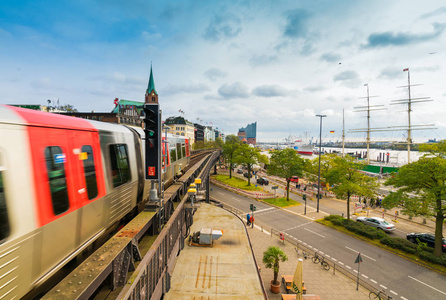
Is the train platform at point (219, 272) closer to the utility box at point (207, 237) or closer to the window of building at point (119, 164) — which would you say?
the utility box at point (207, 237)

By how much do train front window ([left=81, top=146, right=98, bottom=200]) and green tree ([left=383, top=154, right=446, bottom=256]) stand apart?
73.2ft

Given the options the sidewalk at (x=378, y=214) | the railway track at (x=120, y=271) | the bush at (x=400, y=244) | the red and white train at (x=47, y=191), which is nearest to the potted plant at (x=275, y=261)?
the railway track at (x=120, y=271)

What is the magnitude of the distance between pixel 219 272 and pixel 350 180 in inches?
796

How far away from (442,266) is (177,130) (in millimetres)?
105421

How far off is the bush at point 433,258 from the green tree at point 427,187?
610 mm

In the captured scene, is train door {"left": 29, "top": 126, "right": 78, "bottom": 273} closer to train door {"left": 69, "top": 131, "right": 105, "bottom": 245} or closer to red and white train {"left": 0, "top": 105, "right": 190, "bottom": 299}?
red and white train {"left": 0, "top": 105, "right": 190, "bottom": 299}

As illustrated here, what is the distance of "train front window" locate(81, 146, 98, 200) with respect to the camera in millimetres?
5461

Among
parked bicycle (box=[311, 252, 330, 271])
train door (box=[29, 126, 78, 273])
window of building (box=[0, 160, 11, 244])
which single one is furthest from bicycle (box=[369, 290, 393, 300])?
window of building (box=[0, 160, 11, 244])

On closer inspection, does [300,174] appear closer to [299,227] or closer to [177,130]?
[299,227]

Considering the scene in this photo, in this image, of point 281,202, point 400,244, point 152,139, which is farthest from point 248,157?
point 152,139

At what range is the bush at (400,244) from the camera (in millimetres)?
18647

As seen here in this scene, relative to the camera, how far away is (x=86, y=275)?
13.3 ft

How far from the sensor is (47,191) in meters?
4.16

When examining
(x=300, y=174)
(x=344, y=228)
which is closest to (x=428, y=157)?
(x=344, y=228)
